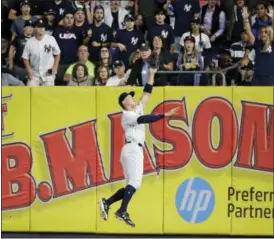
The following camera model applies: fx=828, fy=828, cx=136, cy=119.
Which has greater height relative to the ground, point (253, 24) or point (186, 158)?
point (253, 24)

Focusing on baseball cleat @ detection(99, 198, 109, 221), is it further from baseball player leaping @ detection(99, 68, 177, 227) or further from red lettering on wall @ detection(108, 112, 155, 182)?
red lettering on wall @ detection(108, 112, 155, 182)

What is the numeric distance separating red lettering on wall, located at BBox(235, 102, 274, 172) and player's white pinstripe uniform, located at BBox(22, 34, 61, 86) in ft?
10.4

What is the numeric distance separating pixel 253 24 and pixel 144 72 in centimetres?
237

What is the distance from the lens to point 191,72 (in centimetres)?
1331

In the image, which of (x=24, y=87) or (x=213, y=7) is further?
(x=213, y=7)

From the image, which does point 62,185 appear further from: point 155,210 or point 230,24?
point 230,24

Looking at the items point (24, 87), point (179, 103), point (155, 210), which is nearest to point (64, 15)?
point (24, 87)

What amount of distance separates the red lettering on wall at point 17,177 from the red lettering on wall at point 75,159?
358 mm

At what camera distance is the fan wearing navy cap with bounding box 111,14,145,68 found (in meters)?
13.9

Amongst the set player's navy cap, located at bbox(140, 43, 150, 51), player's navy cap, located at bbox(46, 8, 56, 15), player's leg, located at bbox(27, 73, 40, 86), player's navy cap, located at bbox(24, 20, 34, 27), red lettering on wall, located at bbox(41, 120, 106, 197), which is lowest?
red lettering on wall, located at bbox(41, 120, 106, 197)

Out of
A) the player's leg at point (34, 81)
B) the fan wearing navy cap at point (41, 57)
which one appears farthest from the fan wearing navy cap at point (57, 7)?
the player's leg at point (34, 81)

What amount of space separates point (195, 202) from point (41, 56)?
3.43 metres

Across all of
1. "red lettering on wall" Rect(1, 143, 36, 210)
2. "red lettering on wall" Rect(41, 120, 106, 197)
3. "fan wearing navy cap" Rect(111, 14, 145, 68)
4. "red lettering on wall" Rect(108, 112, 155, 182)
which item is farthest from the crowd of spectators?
"red lettering on wall" Rect(1, 143, 36, 210)

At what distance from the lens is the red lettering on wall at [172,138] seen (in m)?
13.2
